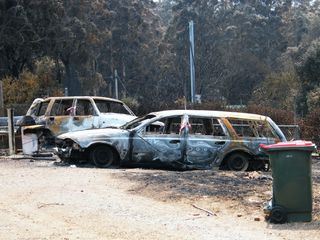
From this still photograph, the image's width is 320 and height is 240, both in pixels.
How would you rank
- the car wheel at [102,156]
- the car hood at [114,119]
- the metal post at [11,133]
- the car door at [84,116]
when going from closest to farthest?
the car wheel at [102,156], the metal post at [11,133], the car hood at [114,119], the car door at [84,116]

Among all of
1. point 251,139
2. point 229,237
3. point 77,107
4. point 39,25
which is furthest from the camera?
point 39,25

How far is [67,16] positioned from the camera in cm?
3981

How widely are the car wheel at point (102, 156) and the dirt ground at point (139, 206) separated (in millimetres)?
1136

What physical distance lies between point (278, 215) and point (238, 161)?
5.91m

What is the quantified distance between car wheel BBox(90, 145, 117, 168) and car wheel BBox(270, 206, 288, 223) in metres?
6.51

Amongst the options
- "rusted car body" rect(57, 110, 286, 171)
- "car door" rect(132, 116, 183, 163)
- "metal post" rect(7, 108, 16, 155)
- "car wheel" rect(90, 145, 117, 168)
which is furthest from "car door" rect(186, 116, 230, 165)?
"metal post" rect(7, 108, 16, 155)

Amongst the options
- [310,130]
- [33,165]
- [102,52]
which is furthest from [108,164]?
[102,52]

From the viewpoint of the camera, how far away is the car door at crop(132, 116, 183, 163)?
13.3 m

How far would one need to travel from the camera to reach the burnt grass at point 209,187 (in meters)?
8.93

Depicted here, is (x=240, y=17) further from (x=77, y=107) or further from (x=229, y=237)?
(x=229, y=237)

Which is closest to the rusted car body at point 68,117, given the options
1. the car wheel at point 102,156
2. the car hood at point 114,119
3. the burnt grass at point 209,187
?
the car hood at point 114,119

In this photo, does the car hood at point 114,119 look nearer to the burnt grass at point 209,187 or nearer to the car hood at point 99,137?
the car hood at point 99,137

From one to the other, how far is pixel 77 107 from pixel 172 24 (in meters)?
50.8

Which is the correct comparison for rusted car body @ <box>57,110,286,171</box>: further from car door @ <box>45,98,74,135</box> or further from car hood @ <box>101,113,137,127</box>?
car door @ <box>45,98,74,135</box>
